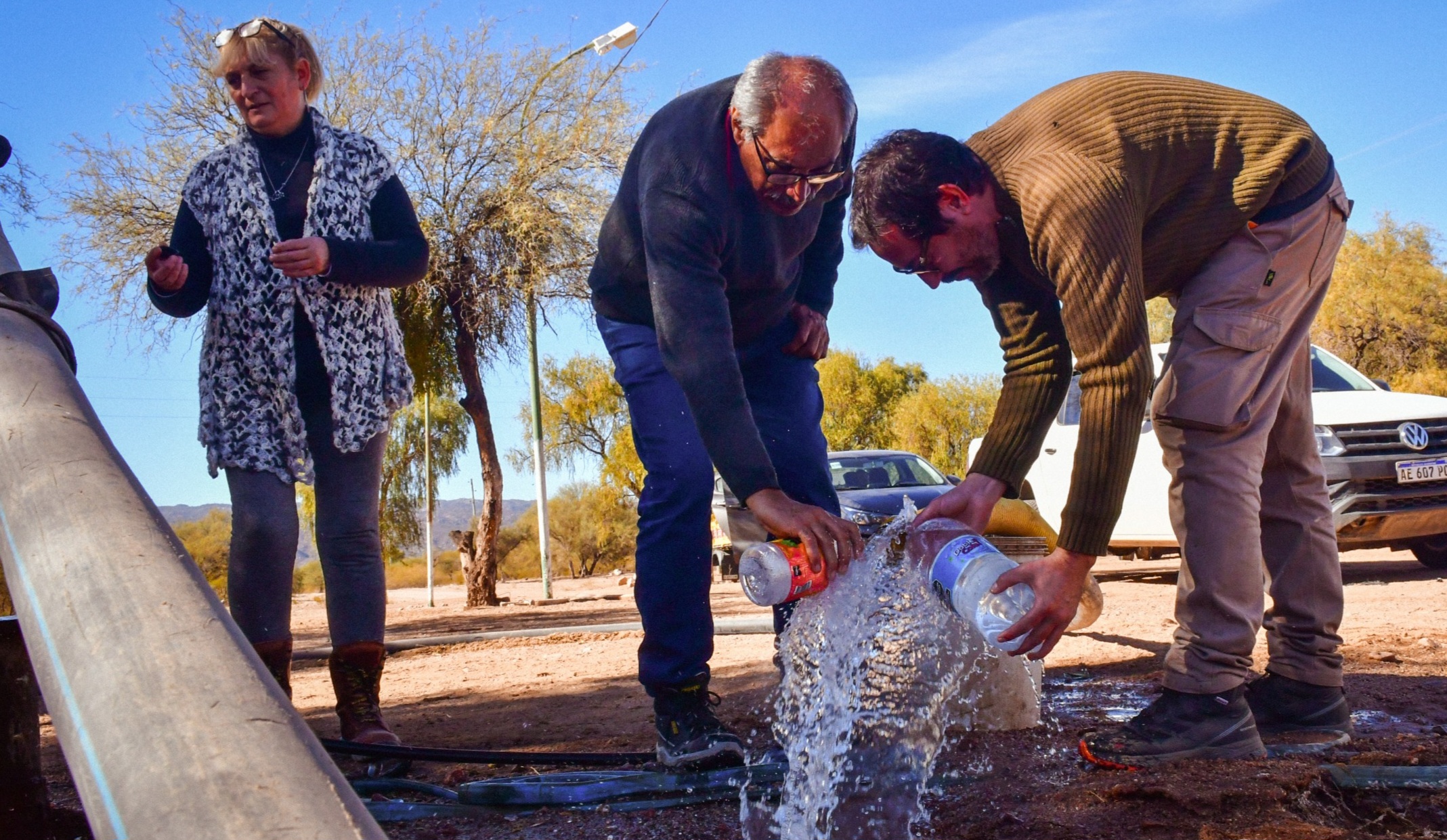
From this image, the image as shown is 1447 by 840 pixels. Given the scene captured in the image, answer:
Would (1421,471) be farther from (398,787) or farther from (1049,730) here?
(398,787)

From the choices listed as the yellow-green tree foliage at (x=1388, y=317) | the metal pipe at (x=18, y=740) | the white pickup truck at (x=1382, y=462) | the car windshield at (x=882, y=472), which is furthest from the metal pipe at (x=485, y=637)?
the yellow-green tree foliage at (x=1388, y=317)

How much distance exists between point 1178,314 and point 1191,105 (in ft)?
1.67

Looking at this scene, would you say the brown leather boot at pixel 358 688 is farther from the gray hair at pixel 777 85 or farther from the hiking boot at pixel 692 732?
the gray hair at pixel 777 85

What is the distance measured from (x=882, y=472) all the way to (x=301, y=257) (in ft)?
34.3

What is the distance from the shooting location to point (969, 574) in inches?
95.3

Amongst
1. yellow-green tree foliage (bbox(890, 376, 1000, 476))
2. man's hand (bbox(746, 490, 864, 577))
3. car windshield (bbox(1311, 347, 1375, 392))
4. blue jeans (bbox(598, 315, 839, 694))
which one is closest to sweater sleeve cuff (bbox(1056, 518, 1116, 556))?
man's hand (bbox(746, 490, 864, 577))

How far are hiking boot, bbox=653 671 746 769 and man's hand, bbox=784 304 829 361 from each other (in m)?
0.93

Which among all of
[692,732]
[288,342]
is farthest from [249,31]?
[692,732]

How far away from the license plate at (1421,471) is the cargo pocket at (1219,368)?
5741mm

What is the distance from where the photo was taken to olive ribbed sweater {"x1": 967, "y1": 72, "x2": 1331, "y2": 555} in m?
2.30

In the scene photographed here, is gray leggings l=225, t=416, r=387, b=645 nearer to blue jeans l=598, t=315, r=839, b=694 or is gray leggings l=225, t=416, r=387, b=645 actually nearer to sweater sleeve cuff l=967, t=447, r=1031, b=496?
blue jeans l=598, t=315, r=839, b=694

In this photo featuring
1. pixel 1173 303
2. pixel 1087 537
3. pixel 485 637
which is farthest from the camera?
pixel 485 637

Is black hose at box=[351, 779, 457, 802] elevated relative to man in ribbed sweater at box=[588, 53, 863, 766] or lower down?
lower down

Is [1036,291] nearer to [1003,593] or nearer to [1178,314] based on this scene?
[1178,314]
